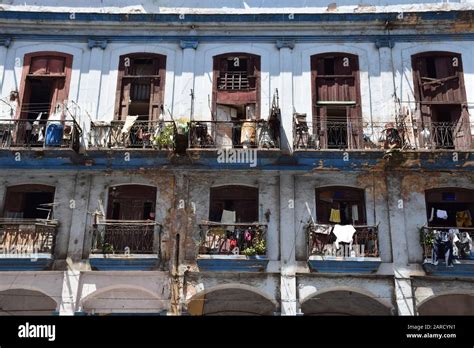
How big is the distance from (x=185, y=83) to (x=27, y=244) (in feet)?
22.3

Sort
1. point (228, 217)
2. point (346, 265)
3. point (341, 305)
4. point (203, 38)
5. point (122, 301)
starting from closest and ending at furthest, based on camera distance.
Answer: point (346, 265), point (122, 301), point (228, 217), point (341, 305), point (203, 38)

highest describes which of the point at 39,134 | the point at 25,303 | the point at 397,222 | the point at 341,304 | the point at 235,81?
the point at 235,81

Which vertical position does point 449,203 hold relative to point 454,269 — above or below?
above

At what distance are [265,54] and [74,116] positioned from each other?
6417 millimetres

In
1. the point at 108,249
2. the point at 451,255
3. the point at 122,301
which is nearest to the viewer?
the point at 451,255

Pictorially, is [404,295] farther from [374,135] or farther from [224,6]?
[224,6]

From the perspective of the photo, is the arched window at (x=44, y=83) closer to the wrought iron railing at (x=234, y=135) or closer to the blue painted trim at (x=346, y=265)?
the wrought iron railing at (x=234, y=135)

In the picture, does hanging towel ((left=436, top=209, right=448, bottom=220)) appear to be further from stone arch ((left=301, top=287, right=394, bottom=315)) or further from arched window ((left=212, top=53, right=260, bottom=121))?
arched window ((left=212, top=53, right=260, bottom=121))

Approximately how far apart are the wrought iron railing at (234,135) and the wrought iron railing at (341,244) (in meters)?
2.74

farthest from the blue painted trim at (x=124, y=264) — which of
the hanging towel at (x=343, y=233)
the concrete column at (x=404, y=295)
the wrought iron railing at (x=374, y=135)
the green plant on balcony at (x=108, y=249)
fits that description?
the concrete column at (x=404, y=295)

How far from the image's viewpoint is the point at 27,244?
15305 mm

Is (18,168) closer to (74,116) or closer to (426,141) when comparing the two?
(74,116)

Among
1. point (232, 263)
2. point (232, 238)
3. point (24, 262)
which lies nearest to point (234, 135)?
point (232, 238)
